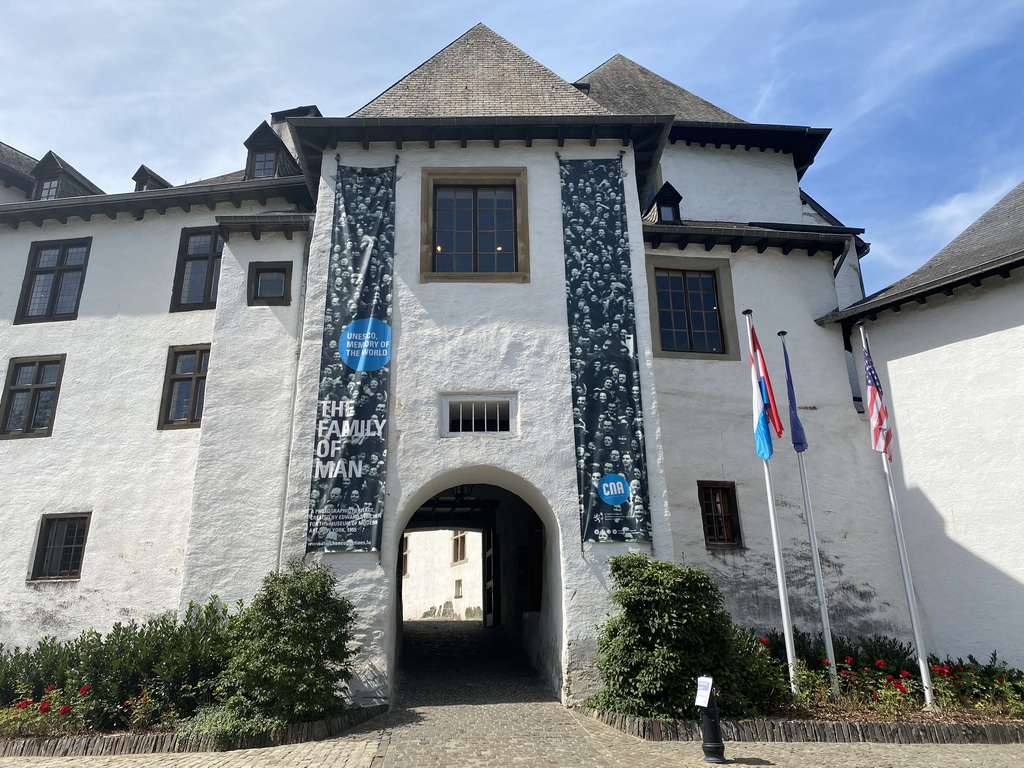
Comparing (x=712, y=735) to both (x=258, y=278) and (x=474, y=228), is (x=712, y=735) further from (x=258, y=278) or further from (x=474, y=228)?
(x=258, y=278)

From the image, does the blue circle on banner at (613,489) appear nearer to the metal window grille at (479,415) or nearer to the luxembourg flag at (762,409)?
the metal window grille at (479,415)

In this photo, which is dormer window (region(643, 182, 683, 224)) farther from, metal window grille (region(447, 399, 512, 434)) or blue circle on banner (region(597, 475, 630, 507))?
blue circle on banner (region(597, 475, 630, 507))

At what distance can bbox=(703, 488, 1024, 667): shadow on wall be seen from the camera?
1264 cm

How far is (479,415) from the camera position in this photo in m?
12.4

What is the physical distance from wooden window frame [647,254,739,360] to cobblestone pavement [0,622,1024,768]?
709cm

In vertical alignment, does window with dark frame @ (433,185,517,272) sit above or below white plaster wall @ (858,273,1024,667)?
above

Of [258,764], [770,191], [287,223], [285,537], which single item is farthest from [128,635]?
[770,191]

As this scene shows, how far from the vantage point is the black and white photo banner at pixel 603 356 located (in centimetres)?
1176

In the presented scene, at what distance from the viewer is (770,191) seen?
18812 millimetres

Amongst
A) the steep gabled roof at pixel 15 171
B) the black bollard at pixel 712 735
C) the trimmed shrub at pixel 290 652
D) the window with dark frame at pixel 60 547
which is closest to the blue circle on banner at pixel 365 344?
the trimmed shrub at pixel 290 652

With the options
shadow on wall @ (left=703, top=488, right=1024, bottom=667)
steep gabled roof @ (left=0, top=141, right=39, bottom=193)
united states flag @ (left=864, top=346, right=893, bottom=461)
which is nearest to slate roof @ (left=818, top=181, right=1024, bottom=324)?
united states flag @ (left=864, top=346, right=893, bottom=461)

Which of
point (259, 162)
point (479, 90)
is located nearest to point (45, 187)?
point (259, 162)

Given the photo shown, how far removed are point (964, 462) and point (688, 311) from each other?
5606mm

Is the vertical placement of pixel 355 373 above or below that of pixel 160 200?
below
